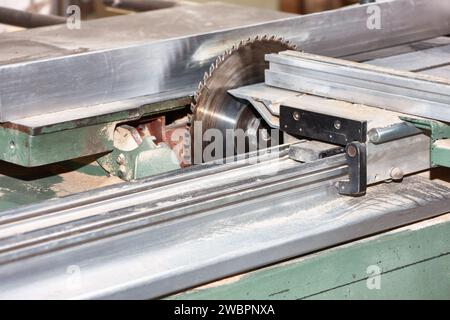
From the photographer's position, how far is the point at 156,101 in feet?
5.96

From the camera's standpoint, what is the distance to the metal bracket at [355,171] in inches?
63.5

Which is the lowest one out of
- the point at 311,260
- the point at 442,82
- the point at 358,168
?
the point at 311,260

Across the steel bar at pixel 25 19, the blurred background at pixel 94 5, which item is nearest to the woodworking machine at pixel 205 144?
the steel bar at pixel 25 19

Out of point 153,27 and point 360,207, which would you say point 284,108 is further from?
point 153,27

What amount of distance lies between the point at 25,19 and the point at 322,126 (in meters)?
1.06

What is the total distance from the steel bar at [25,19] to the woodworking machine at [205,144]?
0.97 ft

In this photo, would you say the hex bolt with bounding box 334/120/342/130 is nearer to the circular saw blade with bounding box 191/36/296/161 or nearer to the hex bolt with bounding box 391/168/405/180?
the hex bolt with bounding box 391/168/405/180

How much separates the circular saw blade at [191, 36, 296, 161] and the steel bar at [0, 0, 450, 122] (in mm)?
38

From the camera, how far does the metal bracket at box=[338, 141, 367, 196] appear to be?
1.61 metres

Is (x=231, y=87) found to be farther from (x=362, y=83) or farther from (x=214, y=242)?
(x=214, y=242)

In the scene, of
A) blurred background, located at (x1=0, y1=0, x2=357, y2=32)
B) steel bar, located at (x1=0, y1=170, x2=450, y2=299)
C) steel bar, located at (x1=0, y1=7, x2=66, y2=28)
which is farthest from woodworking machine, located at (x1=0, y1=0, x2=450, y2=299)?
blurred background, located at (x1=0, y1=0, x2=357, y2=32)

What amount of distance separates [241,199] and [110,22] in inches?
29.7

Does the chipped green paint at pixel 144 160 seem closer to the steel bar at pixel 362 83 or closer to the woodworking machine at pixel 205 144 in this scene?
the woodworking machine at pixel 205 144
